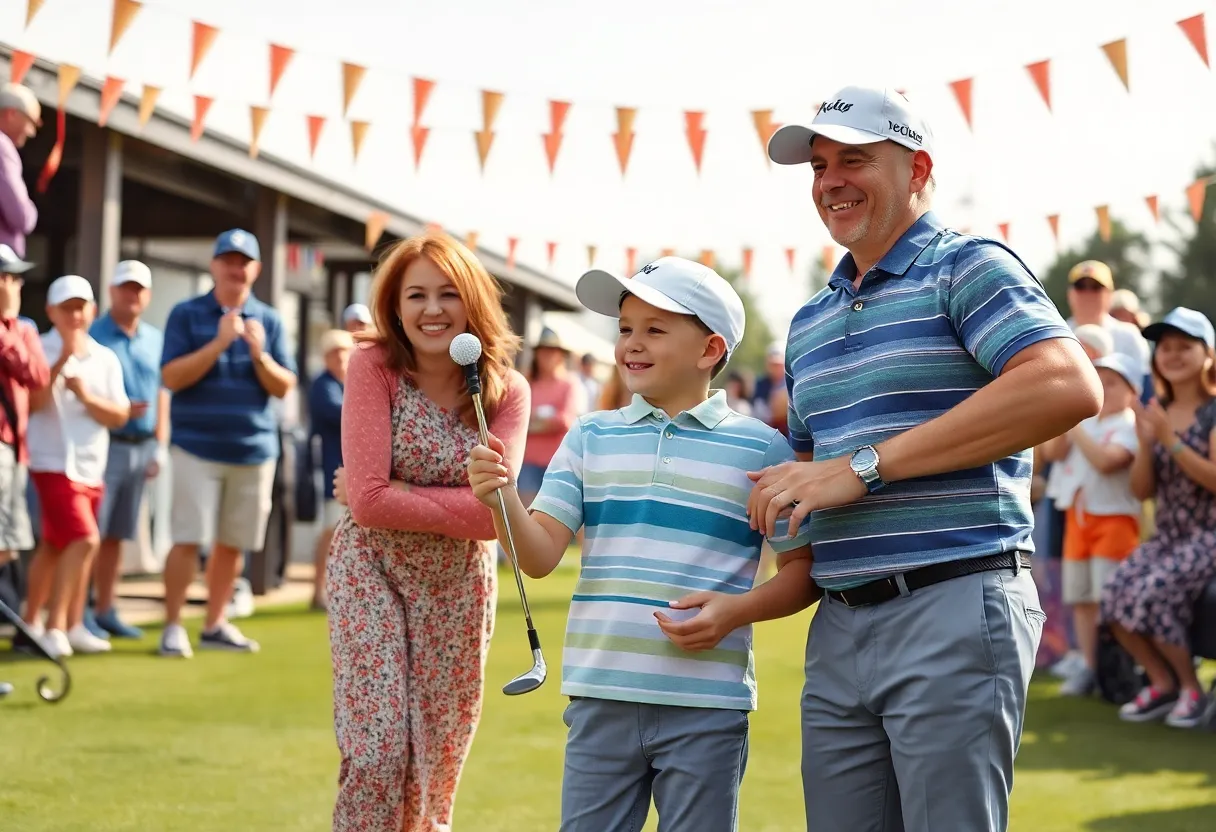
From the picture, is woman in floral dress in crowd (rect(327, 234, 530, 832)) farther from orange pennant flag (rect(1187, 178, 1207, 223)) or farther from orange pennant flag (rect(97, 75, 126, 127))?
orange pennant flag (rect(1187, 178, 1207, 223))

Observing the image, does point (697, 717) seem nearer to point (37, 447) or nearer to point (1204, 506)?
point (1204, 506)

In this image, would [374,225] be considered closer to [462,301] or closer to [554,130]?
[554,130]

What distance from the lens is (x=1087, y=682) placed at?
24.0 ft

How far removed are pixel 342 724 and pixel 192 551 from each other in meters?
4.45

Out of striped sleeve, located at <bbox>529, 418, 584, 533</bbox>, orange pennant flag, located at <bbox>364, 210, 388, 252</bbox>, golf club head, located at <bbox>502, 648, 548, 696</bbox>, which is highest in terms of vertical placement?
orange pennant flag, located at <bbox>364, 210, 388, 252</bbox>

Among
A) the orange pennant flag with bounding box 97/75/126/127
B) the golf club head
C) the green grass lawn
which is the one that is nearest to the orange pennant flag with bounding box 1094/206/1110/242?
the green grass lawn

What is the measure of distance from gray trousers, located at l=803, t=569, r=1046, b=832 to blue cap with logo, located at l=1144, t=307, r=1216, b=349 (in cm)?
431

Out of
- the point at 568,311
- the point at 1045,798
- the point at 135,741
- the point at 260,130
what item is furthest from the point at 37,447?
the point at 568,311

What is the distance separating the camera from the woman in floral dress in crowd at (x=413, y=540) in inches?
136

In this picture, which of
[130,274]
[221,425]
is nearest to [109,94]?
[130,274]

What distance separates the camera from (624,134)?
1005cm

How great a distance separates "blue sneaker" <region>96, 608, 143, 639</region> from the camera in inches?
317

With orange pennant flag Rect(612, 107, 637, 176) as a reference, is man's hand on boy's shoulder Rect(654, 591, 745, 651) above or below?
below

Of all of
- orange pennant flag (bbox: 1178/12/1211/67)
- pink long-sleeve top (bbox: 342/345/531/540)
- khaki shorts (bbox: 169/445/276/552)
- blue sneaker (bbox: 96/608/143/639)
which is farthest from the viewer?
blue sneaker (bbox: 96/608/143/639)
